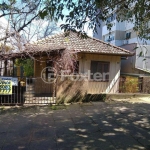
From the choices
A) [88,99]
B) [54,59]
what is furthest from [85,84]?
[54,59]

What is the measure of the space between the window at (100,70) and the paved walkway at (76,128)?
16.5ft

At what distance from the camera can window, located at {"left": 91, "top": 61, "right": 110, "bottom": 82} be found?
13.1 meters

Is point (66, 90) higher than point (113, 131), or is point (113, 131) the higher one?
point (66, 90)

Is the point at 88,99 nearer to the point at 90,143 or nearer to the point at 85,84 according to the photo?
the point at 85,84

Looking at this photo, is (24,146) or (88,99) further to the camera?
(88,99)

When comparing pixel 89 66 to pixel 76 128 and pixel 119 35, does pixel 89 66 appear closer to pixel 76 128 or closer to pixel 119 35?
pixel 76 128

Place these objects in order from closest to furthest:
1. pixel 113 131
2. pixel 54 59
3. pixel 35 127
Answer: pixel 113 131, pixel 35 127, pixel 54 59

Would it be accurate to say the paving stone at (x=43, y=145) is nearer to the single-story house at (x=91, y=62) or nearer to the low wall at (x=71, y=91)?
the low wall at (x=71, y=91)

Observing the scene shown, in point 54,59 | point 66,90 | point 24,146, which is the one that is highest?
point 54,59

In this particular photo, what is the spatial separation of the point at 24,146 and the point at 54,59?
6.55 meters

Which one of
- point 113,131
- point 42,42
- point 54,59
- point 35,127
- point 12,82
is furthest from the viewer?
point 42,42

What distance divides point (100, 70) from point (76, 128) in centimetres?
812

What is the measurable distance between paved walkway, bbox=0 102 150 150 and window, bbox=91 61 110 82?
502 cm

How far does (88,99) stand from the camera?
31.0 feet
